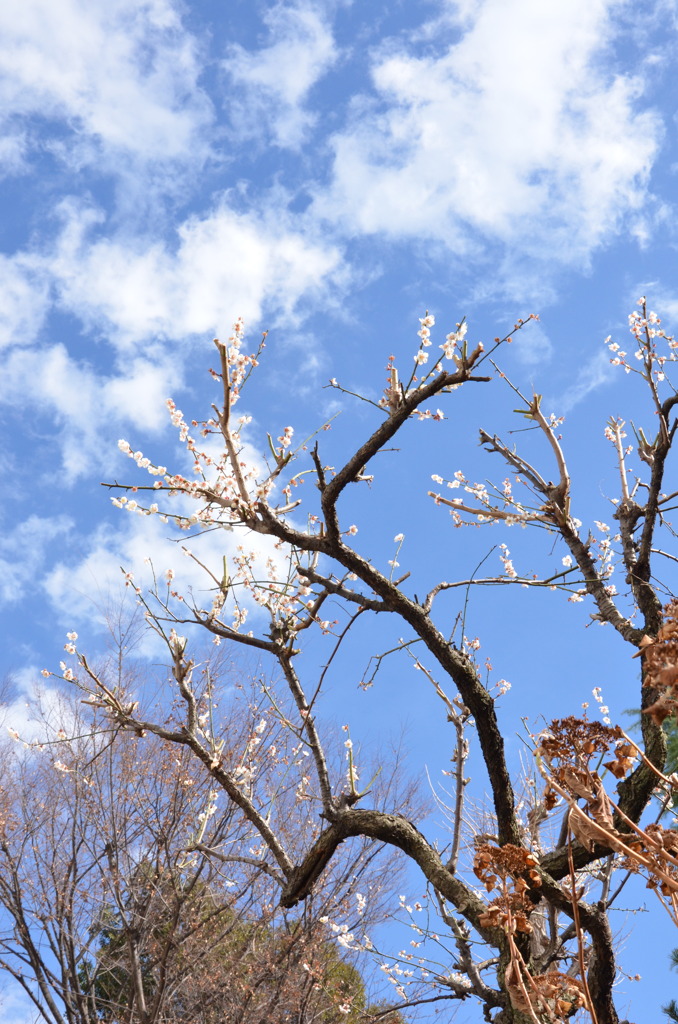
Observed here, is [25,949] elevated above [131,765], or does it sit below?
below

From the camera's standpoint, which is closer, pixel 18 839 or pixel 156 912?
pixel 156 912

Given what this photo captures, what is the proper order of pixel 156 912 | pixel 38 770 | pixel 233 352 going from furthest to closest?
1. pixel 38 770
2. pixel 156 912
3. pixel 233 352

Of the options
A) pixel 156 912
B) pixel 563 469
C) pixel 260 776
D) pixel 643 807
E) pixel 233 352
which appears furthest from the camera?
pixel 260 776

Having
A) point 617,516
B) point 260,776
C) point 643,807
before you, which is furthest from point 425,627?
point 260,776

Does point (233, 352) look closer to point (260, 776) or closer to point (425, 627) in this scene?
point (425, 627)

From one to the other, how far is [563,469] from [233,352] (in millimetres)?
2955

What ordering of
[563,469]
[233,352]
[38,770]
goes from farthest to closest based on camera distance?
[38,770], [563,469], [233,352]

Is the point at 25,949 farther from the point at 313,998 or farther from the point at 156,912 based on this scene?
the point at 313,998

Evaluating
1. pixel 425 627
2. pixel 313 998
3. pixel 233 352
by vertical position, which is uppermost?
pixel 233 352

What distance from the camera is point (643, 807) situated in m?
4.32

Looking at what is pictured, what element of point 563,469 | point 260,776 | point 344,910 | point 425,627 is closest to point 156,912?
point 260,776

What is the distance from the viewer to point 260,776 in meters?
8.57

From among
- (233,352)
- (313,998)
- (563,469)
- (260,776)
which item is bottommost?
(313,998)

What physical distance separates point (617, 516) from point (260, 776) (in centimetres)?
493
